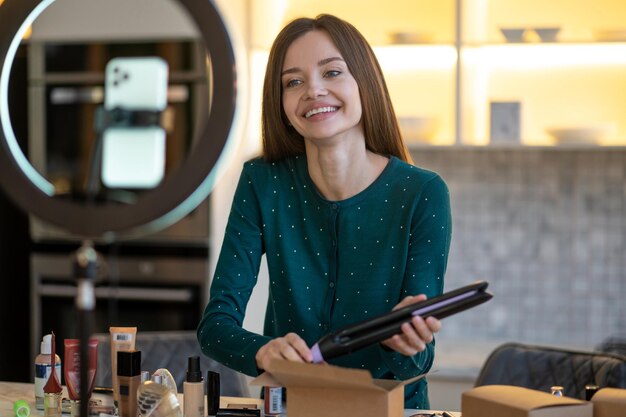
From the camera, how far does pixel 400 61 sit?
329cm

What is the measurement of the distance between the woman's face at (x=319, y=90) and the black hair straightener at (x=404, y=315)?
1.53 ft

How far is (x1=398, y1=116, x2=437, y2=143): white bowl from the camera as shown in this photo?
10.4ft

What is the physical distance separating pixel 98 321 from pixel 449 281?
1336 mm

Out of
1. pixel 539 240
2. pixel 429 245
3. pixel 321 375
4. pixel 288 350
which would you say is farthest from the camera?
pixel 539 240

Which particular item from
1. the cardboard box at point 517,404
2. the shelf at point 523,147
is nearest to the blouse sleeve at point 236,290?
the cardboard box at point 517,404

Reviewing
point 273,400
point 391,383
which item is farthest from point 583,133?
point 391,383

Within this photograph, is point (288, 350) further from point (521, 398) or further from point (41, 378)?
point (41, 378)

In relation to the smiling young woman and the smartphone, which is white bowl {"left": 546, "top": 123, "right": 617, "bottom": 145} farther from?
the smartphone

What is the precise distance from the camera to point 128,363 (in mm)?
1451

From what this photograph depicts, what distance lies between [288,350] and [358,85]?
1.75 feet

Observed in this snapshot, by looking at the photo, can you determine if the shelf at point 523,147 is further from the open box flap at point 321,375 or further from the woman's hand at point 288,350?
the open box flap at point 321,375

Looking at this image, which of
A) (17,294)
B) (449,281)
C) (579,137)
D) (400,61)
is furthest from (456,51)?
(17,294)

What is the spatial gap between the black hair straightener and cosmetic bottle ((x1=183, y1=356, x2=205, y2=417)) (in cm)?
34

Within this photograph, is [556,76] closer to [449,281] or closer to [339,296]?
[449,281]
